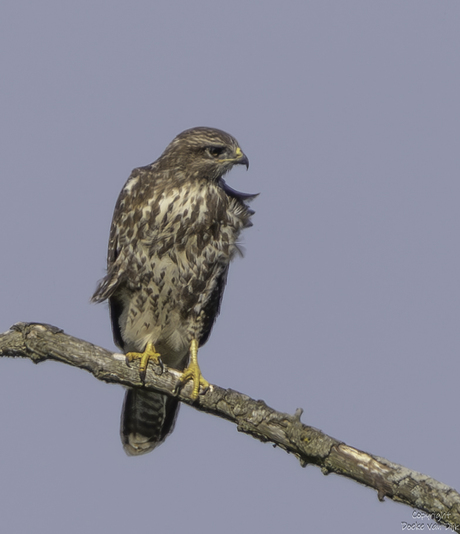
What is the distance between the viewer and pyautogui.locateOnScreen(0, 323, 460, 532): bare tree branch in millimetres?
4844

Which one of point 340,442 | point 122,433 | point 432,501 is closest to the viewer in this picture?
point 432,501

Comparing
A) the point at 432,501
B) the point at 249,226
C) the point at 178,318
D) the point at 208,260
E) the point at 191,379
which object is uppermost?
the point at 249,226

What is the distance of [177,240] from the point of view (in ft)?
22.9

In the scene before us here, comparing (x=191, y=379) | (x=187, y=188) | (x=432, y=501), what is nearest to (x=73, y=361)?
(x=191, y=379)

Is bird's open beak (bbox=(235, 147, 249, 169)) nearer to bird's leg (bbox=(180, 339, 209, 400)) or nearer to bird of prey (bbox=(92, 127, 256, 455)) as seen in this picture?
bird of prey (bbox=(92, 127, 256, 455))

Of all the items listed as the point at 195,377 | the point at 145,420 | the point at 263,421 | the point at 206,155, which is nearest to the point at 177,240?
the point at 206,155

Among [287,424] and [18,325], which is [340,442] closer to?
[287,424]

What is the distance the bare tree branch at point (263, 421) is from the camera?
15.9ft

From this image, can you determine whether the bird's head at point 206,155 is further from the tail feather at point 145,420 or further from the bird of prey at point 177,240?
the tail feather at point 145,420

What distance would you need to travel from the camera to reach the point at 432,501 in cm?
481

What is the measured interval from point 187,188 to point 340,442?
2851 millimetres

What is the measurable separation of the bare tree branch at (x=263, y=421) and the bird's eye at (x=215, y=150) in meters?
1.97

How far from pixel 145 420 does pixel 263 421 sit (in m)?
2.40

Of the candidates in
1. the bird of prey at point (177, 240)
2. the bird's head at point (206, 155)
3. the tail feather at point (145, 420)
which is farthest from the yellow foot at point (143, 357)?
the bird's head at point (206, 155)
